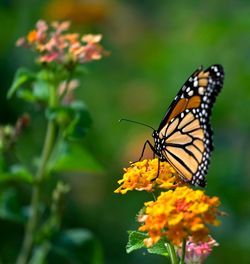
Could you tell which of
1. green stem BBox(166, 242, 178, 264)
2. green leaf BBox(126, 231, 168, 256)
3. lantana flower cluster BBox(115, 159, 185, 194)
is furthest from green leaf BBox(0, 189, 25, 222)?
green stem BBox(166, 242, 178, 264)

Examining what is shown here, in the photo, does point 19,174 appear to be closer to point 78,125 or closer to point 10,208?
point 10,208

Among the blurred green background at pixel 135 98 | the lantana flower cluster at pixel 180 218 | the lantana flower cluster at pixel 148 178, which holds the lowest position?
the lantana flower cluster at pixel 180 218

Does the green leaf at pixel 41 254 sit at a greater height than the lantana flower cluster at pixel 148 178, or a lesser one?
greater

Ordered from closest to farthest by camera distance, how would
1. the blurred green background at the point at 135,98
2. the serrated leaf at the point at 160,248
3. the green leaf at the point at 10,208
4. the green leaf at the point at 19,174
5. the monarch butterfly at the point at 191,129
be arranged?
the serrated leaf at the point at 160,248 → the monarch butterfly at the point at 191,129 → the green leaf at the point at 19,174 → the green leaf at the point at 10,208 → the blurred green background at the point at 135,98

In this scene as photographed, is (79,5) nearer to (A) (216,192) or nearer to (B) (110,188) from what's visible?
(B) (110,188)

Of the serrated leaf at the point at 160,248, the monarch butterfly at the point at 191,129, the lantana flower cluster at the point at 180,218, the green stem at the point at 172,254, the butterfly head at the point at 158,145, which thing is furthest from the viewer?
the butterfly head at the point at 158,145

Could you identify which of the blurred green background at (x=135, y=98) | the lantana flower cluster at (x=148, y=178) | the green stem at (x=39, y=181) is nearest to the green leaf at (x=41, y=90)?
the green stem at (x=39, y=181)

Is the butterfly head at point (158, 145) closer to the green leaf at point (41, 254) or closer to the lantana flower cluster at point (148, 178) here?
the lantana flower cluster at point (148, 178)
